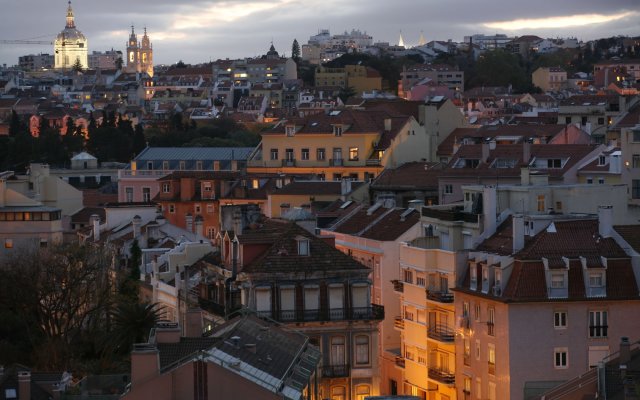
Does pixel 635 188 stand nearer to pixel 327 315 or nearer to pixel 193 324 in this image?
pixel 327 315

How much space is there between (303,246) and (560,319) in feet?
20.0

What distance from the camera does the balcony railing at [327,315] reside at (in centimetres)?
4453

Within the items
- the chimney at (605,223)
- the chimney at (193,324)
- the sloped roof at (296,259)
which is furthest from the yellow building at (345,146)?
the chimney at (193,324)

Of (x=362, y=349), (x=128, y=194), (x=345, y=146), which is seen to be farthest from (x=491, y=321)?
(x=128, y=194)

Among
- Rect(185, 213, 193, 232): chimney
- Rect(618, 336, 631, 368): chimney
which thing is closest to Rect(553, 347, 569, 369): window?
Rect(618, 336, 631, 368): chimney

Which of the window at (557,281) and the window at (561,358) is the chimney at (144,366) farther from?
the window at (561,358)

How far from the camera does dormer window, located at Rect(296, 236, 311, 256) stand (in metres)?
45.2

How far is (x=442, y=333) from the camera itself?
159ft

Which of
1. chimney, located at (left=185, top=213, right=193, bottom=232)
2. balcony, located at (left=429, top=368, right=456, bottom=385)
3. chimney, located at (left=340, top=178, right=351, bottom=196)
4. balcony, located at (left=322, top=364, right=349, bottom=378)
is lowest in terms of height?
balcony, located at (left=429, top=368, right=456, bottom=385)

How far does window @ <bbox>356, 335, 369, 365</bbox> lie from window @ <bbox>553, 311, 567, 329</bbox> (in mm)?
4225

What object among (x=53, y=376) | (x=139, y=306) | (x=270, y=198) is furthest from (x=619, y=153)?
(x=53, y=376)

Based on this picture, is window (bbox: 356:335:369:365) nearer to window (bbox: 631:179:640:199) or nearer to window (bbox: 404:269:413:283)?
window (bbox: 404:269:413:283)

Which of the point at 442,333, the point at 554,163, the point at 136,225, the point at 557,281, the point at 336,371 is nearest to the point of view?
the point at 557,281

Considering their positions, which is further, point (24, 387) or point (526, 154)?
point (526, 154)
